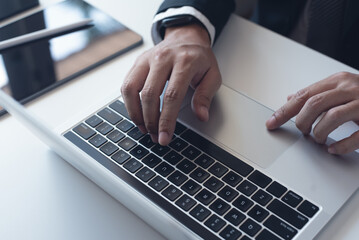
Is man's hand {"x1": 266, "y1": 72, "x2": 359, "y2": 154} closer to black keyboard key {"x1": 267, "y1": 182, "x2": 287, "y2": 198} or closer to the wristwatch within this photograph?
black keyboard key {"x1": 267, "y1": 182, "x2": 287, "y2": 198}

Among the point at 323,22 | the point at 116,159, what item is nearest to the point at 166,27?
the point at 116,159

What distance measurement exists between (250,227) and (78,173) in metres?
0.27

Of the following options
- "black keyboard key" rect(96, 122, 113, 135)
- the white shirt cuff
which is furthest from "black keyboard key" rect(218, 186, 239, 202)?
the white shirt cuff

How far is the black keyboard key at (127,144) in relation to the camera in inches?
26.1

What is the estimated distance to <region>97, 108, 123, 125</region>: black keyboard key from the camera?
707 millimetres

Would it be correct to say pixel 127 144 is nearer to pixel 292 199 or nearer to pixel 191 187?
pixel 191 187

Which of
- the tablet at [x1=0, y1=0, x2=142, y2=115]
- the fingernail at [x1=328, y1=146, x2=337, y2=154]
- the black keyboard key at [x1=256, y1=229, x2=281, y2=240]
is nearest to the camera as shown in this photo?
the black keyboard key at [x1=256, y1=229, x2=281, y2=240]

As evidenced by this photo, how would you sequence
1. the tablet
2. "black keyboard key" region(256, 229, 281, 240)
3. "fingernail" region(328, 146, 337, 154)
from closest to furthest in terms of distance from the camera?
1. "black keyboard key" region(256, 229, 281, 240)
2. "fingernail" region(328, 146, 337, 154)
3. the tablet

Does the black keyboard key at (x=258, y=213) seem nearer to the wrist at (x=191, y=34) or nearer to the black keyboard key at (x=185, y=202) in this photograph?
the black keyboard key at (x=185, y=202)

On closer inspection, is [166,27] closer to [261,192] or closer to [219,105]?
[219,105]

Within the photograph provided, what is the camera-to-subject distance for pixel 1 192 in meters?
0.65

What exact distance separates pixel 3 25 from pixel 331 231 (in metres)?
0.72

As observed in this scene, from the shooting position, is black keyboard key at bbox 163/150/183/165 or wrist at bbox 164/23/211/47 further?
wrist at bbox 164/23/211/47

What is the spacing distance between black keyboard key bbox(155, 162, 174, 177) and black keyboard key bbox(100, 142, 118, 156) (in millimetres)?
75
